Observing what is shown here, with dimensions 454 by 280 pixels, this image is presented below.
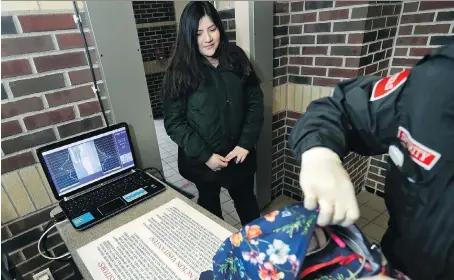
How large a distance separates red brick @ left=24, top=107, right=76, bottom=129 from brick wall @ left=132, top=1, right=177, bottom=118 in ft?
11.3

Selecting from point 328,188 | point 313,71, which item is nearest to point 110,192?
point 328,188

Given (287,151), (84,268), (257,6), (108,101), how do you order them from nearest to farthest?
(84,268) → (108,101) → (257,6) → (287,151)

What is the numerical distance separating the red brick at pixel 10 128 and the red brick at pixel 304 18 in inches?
62.9

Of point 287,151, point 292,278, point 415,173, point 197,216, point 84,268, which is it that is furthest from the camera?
point 287,151

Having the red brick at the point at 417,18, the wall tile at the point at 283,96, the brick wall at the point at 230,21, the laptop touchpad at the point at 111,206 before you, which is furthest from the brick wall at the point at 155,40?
the laptop touchpad at the point at 111,206

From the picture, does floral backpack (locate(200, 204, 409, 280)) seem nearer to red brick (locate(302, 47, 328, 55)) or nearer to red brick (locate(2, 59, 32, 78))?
red brick (locate(2, 59, 32, 78))

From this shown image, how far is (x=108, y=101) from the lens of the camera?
1.20 metres

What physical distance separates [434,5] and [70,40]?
1950mm

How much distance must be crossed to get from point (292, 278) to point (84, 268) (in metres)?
0.64

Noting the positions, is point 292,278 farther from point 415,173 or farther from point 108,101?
point 108,101

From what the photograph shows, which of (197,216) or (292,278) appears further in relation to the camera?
(197,216)

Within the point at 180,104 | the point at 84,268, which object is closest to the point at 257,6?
the point at 180,104

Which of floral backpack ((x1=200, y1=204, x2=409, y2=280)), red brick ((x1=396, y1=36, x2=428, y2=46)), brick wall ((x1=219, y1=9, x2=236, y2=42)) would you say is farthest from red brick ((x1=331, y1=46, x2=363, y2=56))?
floral backpack ((x1=200, y1=204, x2=409, y2=280))

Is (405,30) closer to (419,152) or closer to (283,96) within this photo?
(283,96)
